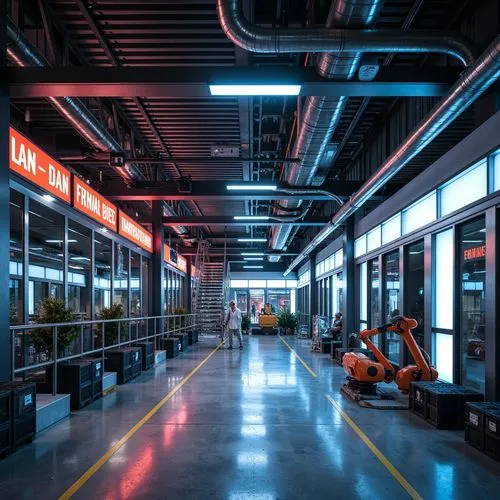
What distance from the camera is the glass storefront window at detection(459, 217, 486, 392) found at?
24.3 feet

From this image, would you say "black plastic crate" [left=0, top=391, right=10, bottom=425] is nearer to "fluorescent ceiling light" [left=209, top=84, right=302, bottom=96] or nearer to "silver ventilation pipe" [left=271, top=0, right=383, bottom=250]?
"fluorescent ceiling light" [left=209, top=84, right=302, bottom=96]

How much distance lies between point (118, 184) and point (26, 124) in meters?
3.55

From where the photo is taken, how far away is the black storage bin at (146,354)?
40.7ft

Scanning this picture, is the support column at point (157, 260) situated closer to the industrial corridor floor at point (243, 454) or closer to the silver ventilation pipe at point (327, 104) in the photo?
the silver ventilation pipe at point (327, 104)

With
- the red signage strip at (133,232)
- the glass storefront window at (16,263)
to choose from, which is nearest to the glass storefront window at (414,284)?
the red signage strip at (133,232)

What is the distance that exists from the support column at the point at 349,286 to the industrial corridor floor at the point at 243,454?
6.40m

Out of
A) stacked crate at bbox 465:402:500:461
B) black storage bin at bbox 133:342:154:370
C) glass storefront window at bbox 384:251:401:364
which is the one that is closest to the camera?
stacked crate at bbox 465:402:500:461

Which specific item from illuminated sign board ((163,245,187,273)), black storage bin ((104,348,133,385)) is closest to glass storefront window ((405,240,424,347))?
black storage bin ((104,348,133,385))

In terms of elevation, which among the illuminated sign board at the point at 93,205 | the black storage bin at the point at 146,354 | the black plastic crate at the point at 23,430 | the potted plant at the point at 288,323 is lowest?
the potted plant at the point at 288,323

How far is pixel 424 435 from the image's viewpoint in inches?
251

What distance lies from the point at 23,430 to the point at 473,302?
621 centimetres

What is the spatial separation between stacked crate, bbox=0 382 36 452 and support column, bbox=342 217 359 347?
1089cm

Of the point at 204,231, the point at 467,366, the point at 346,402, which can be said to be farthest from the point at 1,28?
the point at 204,231

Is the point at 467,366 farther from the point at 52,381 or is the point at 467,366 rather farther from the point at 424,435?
the point at 52,381
